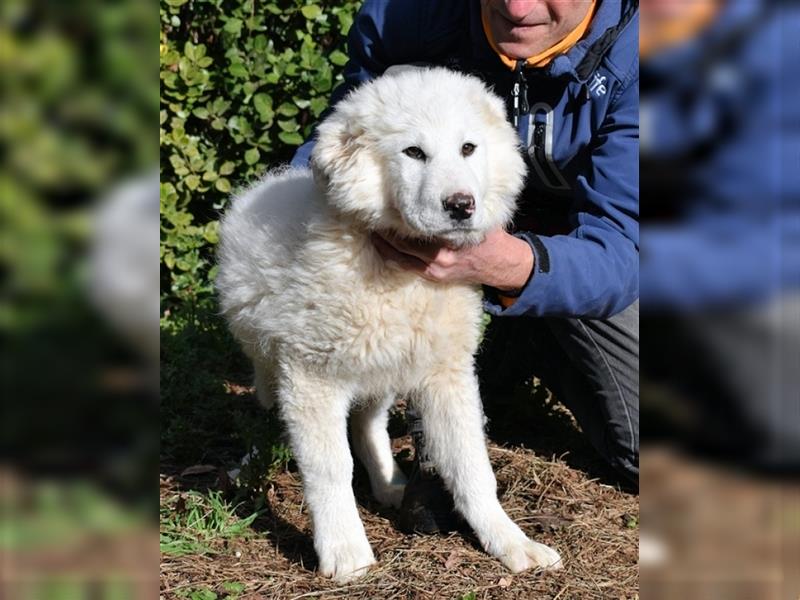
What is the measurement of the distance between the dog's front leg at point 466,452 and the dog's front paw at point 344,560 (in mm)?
390

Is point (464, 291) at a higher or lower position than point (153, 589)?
higher

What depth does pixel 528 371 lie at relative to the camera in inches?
157

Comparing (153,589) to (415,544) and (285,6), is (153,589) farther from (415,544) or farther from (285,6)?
(285,6)

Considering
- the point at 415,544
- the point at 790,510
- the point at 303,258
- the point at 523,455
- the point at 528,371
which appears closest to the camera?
the point at 790,510

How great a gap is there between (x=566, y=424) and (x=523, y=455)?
42 cm

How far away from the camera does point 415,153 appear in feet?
8.68

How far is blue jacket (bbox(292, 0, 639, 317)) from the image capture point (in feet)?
9.43

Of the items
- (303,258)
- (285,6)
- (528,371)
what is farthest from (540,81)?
(285,6)

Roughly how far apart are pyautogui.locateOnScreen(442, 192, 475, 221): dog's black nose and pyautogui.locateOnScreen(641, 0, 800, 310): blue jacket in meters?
1.65

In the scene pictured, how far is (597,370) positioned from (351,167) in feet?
4.49

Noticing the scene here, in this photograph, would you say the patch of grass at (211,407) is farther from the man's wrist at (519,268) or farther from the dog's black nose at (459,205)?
the dog's black nose at (459,205)

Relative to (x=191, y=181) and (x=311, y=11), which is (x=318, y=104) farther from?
(x=191, y=181)

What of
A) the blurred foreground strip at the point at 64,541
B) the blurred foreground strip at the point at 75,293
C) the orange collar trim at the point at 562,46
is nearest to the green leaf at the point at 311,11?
the orange collar trim at the point at 562,46

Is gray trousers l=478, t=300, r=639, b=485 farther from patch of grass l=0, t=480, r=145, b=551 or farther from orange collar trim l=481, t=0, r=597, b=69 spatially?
patch of grass l=0, t=480, r=145, b=551
